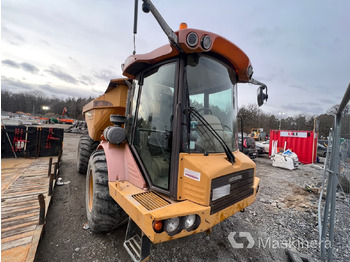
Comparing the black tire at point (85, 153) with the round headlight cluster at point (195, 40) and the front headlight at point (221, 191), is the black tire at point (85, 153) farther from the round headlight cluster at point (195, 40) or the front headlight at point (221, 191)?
the round headlight cluster at point (195, 40)

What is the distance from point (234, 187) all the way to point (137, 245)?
1.27 meters

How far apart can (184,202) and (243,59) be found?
1.90 m

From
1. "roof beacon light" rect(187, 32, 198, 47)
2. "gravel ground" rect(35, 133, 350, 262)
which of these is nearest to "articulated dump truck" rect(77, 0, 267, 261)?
"roof beacon light" rect(187, 32, 198, 47)

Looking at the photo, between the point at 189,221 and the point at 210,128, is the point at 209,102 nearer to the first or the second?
the point at 210,128

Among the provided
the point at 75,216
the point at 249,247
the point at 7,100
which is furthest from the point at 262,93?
the point at 7,100

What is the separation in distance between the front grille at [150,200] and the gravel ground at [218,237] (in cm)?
91

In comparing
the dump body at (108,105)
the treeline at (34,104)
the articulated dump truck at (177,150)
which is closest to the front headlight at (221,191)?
the articulated dump truck at (177,150)

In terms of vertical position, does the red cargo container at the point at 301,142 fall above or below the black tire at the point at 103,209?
above

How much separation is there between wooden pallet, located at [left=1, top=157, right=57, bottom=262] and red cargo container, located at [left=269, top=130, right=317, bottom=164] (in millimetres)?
11863

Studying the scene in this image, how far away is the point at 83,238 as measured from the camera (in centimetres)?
246

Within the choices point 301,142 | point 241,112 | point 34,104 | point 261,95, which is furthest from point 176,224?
point 34,104

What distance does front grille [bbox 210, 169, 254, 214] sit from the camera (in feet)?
5.69

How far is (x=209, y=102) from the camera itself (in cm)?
208

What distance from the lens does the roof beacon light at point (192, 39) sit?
1.61m
